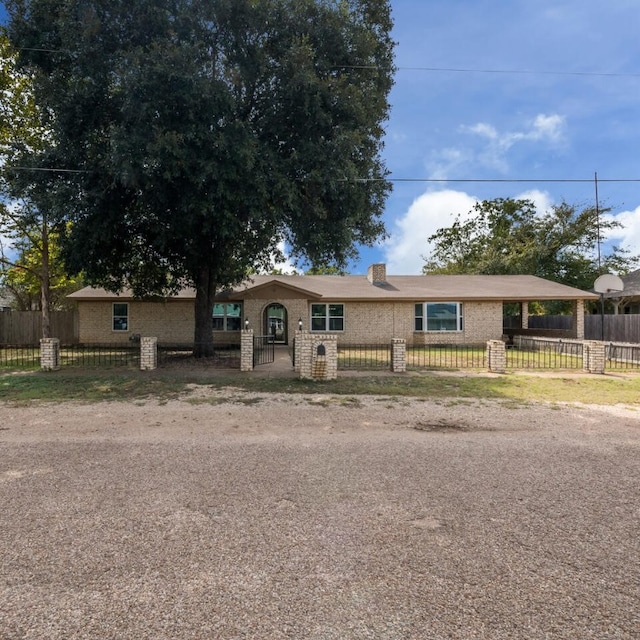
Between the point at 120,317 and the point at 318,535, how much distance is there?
2089 centimetres

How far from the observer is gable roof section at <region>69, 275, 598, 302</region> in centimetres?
2009

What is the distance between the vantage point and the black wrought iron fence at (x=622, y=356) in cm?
1387

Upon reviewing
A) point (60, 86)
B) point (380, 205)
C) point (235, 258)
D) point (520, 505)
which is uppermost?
point (60, 86)

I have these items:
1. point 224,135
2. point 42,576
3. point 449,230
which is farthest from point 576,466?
point 449,230

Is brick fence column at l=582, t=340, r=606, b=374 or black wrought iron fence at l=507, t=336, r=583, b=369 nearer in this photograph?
brick fence column at l=582, t=340, r=606, b=374

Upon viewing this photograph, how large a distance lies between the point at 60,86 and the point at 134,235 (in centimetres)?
493

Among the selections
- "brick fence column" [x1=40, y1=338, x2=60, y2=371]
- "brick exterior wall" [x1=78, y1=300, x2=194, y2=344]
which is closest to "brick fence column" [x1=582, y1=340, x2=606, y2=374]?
"brick fence column" [x1=40, y1=338, x2=60, y2=371]

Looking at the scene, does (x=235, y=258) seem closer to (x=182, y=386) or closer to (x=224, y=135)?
(x=224, y=135)

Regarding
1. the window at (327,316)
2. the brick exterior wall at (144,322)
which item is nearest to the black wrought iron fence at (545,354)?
the window at (327,316)

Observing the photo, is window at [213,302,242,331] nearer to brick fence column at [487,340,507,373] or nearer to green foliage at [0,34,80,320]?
green foliage at [0,34,80,320]

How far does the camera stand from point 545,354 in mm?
17469

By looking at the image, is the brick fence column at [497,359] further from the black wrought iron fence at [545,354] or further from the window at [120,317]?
the window at [120,317]

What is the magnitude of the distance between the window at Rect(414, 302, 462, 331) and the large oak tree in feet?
27.4

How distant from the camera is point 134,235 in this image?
15539mm
